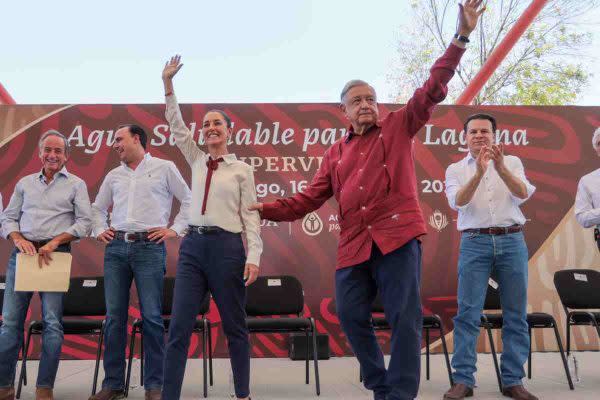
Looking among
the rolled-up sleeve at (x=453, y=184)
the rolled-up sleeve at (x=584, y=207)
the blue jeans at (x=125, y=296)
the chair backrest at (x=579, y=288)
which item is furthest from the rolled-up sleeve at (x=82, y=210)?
the chair backrest at (x=579, y=288)

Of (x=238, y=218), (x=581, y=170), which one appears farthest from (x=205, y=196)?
(x=581, y=170)

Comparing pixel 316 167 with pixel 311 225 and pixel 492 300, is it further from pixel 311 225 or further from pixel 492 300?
pixel 492 300

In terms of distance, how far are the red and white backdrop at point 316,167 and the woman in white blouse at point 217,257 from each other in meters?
2.30

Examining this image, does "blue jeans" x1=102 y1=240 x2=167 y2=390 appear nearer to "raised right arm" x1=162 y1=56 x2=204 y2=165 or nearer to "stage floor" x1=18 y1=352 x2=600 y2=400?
"stage floor" x1=18 y1=352 x2=600 y2=400

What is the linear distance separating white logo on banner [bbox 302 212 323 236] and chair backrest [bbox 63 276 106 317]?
1925mm

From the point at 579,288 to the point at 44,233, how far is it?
13.1 ft

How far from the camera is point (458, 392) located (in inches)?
141

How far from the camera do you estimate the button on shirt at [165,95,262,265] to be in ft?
10.1

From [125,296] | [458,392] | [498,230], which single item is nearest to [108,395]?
[125,296]

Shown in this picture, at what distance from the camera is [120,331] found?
3.62 m

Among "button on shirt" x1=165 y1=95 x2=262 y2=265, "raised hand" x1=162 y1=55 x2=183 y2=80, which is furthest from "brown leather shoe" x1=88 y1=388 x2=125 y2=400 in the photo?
"raised hand" x1=162 y1=55 x2=183 y2=80

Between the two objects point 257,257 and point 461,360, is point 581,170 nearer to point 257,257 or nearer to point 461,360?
point 461,360

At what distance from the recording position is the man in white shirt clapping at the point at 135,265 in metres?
3.56

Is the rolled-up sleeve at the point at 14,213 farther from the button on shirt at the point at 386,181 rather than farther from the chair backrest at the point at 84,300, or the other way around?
the button on shirt at the point at 386,181
